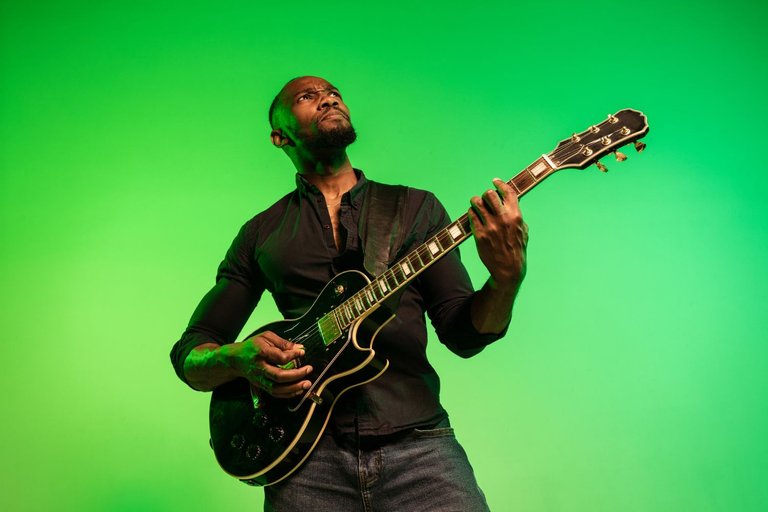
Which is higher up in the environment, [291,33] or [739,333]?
[291,33]

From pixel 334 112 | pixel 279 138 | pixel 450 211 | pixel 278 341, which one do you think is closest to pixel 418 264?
pixel 278 341

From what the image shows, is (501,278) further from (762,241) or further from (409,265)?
(762,241)

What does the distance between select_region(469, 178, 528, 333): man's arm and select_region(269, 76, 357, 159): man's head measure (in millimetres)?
714

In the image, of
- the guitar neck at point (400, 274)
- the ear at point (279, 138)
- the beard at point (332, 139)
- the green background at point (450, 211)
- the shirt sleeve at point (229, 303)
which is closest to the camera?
the guitar neck at point (400, 274)

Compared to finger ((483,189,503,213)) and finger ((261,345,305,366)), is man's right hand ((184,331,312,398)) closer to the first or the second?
finger ((261,345,305,366))

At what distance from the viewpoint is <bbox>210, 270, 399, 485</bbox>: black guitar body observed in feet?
5.36

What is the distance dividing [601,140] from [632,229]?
1242 mm

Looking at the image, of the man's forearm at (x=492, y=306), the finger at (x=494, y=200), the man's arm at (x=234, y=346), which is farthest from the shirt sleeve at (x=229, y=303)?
the finger at (x=494, y=200)

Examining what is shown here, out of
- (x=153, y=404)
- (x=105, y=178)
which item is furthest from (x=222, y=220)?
(x=153, y=404)

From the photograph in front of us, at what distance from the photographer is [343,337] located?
1.65m

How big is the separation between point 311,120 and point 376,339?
2.54 ft

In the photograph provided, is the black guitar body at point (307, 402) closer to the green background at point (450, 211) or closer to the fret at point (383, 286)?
the fret at point (383, 286)

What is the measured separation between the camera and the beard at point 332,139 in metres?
2.11

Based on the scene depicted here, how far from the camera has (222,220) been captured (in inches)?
118
